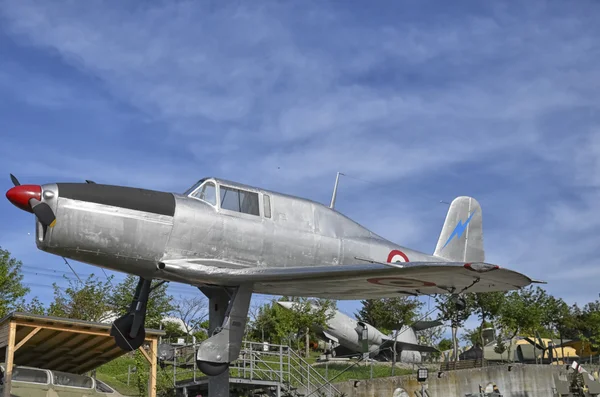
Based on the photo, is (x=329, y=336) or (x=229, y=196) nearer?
(x=229, y=196)

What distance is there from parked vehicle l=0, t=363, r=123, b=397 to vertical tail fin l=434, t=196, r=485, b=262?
11223 mm

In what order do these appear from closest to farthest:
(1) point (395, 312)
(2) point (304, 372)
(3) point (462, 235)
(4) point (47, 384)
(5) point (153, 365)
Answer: (3) point (462, 235) → (4) point (47, 384) → (5) point (153, 365) → (2) point (304, 372) → (1) point (395, 312)

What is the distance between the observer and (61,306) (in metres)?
45.2

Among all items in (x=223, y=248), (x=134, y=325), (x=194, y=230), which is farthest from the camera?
(x=134, y=325)

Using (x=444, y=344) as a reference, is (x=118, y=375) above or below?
below

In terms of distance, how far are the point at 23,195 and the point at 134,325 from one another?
134 inches

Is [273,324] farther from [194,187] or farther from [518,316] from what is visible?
[194,187]

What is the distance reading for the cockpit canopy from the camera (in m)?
12.4

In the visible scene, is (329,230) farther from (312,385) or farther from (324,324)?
(324,324)

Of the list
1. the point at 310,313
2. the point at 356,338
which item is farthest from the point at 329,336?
the point at 310,313

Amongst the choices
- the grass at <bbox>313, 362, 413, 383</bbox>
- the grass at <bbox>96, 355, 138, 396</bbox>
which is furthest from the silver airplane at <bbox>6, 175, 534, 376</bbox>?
the grass at <bbox>313, 362, 413, 383</bbox>

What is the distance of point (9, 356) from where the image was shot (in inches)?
697

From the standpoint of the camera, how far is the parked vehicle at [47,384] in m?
18.6

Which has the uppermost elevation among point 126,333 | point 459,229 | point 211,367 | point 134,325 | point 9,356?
point 459,229
